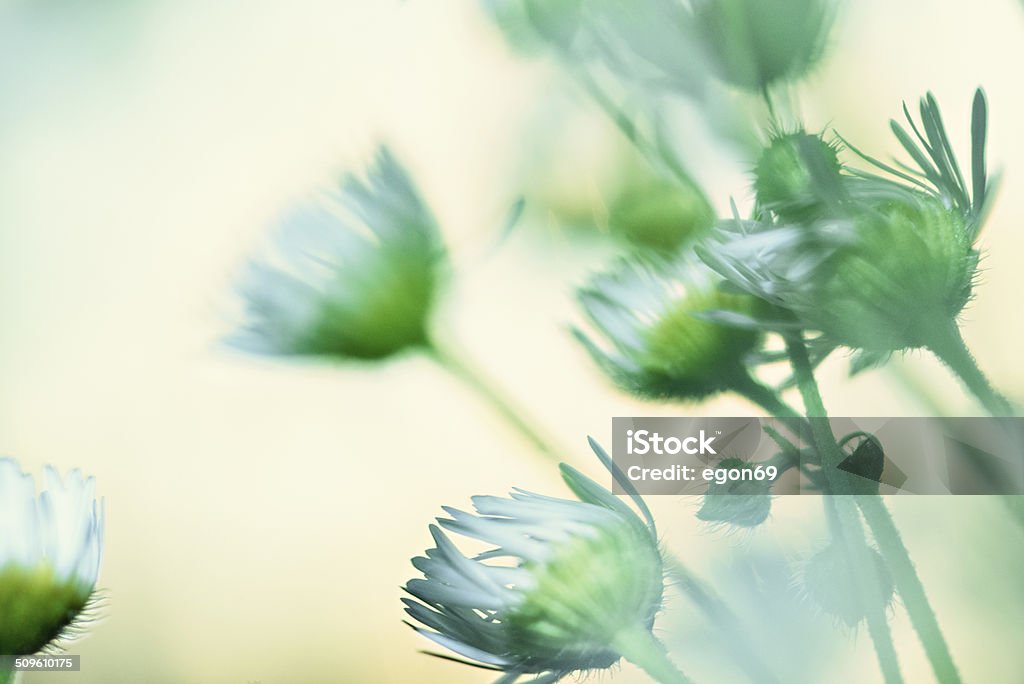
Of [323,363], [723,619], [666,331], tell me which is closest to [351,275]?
[323,363]

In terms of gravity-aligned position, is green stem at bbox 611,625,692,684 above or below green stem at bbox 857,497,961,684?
below

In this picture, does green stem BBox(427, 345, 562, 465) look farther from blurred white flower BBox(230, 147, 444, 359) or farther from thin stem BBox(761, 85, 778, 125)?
thin stem BBox(761, 85, 778, 125)

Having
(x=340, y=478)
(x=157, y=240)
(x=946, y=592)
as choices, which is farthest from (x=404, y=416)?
(x=946, y=592)

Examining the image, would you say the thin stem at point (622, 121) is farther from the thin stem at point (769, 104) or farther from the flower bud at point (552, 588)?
the flower bud at point (552, 588)

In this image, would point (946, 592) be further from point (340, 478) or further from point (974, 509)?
point (340, 478)

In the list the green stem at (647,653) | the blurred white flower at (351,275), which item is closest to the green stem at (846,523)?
the green stem at (647,653)

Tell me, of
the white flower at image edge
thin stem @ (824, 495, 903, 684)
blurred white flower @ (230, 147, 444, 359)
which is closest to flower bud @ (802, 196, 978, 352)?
thin stem @ (824, 495, 903, 684)

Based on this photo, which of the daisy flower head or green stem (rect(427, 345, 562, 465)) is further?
green stem (rect(427, 345, 562, 465))
